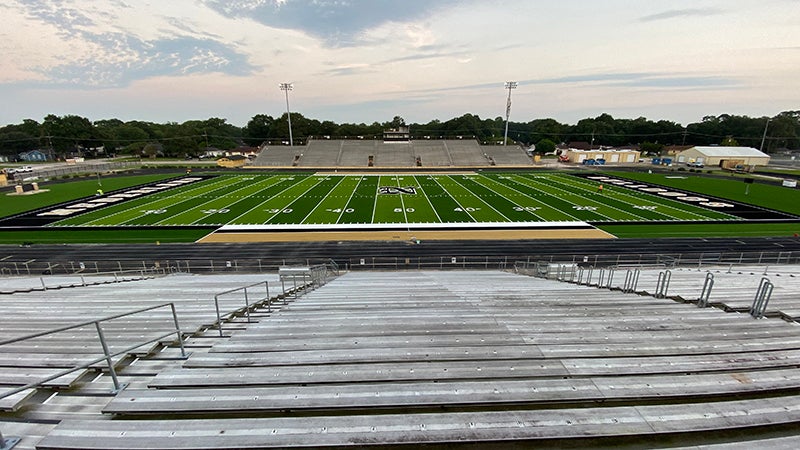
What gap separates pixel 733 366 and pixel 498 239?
22889 millimetres

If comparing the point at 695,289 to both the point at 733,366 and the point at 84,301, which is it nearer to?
the point at 733,366

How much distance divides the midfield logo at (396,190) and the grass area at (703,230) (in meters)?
22.6

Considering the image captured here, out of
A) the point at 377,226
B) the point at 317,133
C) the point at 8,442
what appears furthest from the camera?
the point at 317,133

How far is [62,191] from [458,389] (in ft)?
198

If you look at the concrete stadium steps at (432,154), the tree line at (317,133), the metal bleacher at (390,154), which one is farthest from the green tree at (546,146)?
the concrete stadium steps at (432,154)

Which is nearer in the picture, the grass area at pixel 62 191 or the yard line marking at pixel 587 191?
the yard line marking at pixel 587 191

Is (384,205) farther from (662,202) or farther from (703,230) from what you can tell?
(662,202)

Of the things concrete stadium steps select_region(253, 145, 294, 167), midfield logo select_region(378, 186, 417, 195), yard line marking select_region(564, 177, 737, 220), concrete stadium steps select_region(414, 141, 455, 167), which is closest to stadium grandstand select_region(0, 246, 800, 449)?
yard line marking select_region(564, 177, 737, 220)

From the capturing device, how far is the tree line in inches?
3738

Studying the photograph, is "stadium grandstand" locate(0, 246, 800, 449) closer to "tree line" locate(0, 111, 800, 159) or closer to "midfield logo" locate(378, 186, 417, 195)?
"midfield logo" locate(378, 186, 417, 195)

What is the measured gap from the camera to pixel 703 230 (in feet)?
92.2

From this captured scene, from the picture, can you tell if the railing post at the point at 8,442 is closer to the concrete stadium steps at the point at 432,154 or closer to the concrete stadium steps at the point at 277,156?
the concrete stadium steps at the point at 432,154

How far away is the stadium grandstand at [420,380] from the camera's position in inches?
114

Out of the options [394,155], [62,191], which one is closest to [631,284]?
[62,191]
